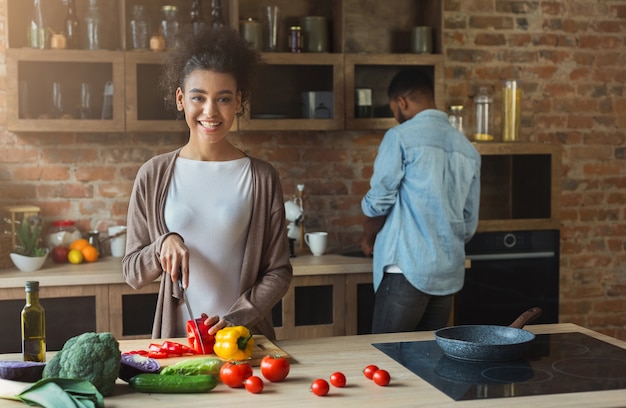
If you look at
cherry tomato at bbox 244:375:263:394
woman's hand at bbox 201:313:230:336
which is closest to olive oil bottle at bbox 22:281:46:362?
woman's hand at bbox 201:313:230:336

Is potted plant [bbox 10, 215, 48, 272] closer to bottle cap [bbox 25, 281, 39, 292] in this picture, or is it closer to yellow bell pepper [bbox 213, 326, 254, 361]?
bottle cap [bbox 25, 281, 39, 292]

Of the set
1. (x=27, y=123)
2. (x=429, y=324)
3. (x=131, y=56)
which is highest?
(x=131, y=56)

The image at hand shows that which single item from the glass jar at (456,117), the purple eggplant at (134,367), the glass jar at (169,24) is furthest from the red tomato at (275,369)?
the glass jar at (456,117)

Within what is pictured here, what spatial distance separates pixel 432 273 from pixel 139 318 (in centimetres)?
137

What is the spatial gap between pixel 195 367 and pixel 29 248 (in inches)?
85.9

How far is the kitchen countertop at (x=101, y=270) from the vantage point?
3670mm

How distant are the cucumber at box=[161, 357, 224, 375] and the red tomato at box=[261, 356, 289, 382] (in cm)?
12

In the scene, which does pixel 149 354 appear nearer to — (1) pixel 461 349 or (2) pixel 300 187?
(1) pixel 461 349

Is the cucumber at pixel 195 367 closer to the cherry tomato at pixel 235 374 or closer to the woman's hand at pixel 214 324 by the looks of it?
the cherry tomato at pixel 235 374

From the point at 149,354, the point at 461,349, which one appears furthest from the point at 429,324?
the point at 149,354

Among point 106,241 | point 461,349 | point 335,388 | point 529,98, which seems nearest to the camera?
point 335,388

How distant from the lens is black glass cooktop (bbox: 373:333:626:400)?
1914 mm

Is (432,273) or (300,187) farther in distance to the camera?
(300,187)

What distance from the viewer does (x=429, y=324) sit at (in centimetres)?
368
